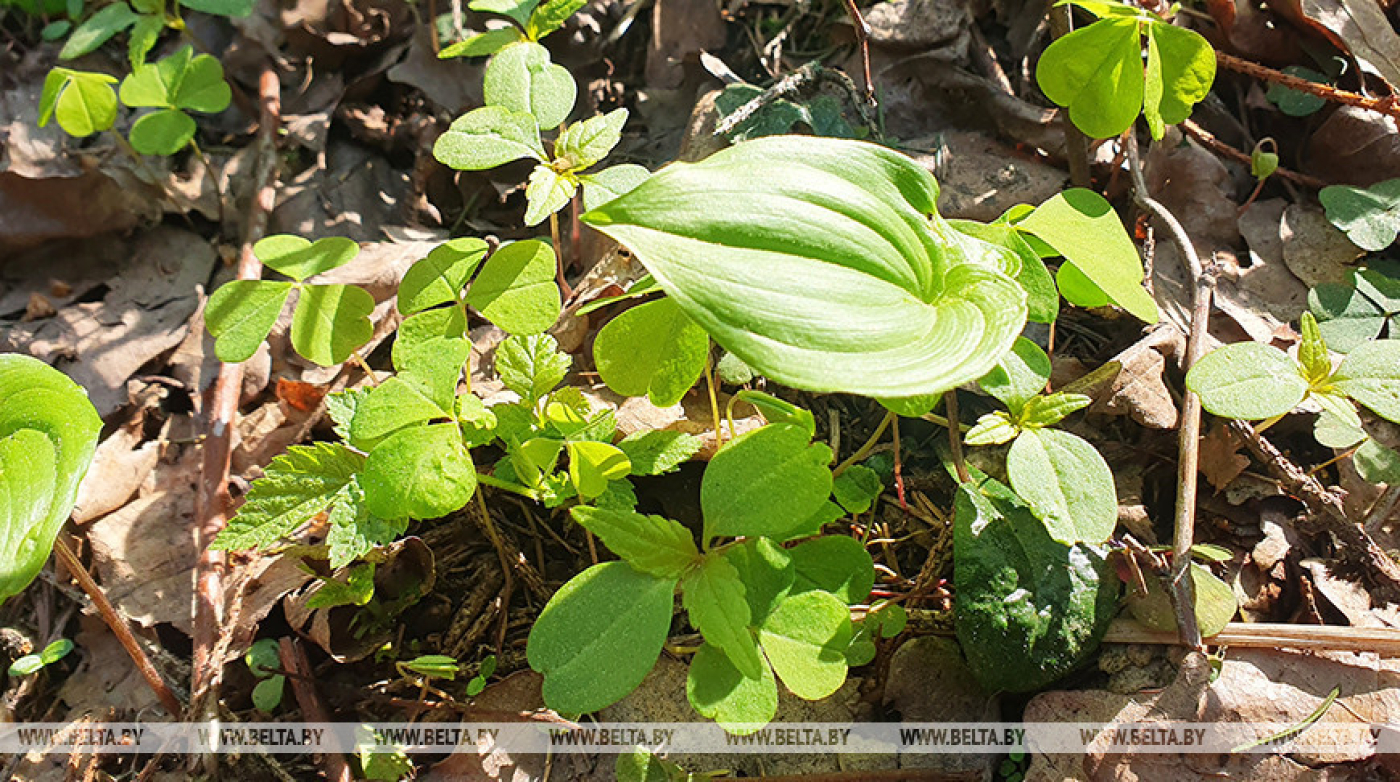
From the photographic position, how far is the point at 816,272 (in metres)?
1.01

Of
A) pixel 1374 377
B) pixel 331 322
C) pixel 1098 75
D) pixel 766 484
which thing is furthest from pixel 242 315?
pixel 1374 377

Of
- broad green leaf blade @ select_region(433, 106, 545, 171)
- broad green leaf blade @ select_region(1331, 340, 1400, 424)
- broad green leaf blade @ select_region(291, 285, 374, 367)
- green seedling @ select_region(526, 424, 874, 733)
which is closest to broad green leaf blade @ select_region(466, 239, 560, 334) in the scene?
broad green leaf blade @ select_region(433, 106, 545, 171)

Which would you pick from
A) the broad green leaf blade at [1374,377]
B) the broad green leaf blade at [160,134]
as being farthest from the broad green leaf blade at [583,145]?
the broad green leaf blade at [160,134]

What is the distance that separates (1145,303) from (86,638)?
2114mm

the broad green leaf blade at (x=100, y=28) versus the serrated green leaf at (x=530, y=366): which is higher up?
the broad green leaf blade at (x=100, y=28)

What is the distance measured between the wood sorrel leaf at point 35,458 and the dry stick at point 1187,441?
5.23 ft

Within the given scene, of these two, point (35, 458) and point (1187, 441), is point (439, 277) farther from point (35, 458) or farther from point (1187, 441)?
point (1187, 441)

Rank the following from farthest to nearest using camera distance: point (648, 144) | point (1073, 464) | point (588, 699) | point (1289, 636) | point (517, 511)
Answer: point (648, 144)
point (517, 511)
point (1289, 636)
point (1073, 464)
point (588, 699)

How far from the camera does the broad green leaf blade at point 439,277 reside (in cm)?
150

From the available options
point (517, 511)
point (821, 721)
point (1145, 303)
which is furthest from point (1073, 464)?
point (517, 511)

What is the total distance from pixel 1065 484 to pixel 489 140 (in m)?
1.08

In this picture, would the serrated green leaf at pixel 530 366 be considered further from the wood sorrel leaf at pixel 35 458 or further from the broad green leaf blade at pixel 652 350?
the wood sorrel leaf at pixel 35 458

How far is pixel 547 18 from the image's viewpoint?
1768 millimetres

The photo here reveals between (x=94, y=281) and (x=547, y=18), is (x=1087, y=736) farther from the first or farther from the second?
(x=94, y=281)
